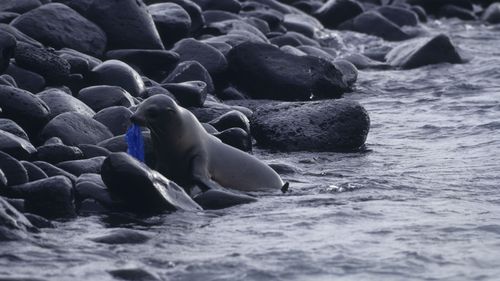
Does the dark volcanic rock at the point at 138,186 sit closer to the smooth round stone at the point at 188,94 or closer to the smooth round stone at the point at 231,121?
the smooth round stone at the point at 231,121

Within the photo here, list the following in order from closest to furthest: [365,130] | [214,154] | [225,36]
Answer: [214,154] < [365,130] < [225,36]

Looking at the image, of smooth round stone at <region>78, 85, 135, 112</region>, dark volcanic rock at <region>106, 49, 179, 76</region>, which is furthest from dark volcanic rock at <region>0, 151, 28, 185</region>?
dark volcanic rock at <region>106, 49, 179, 76</region>

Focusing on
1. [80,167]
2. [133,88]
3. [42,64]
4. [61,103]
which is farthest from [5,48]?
[80,167]

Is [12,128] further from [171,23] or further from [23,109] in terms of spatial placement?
[171,23]

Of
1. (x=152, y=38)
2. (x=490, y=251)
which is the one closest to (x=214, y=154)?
(x=490, y=251)

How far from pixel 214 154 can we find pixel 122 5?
14.9ft

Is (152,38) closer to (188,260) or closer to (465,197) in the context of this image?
(465,197)

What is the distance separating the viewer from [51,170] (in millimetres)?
8281

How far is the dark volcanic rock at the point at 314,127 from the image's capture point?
36.2ft

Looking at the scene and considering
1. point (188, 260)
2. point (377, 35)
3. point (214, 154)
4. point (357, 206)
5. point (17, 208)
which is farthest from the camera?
point (377, 35)

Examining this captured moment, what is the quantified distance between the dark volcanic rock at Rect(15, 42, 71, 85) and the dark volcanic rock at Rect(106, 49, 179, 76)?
1.80m

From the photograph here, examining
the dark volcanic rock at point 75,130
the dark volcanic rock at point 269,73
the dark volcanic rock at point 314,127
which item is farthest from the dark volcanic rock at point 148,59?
the dark volcanic rock at point 75,130

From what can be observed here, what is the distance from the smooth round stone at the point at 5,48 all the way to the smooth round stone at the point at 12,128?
5.13ft

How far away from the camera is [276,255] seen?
7094 millimetres
